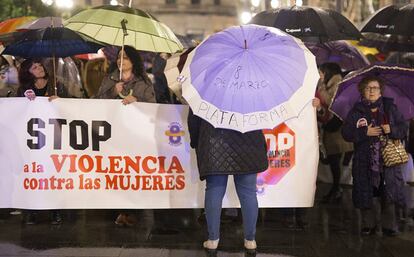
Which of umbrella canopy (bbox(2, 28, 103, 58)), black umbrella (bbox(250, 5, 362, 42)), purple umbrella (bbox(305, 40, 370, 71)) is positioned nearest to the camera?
umbrella canopy (bbox(2, 28, 103, 58))

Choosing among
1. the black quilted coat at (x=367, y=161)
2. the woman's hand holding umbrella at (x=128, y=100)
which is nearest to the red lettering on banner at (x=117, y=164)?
the woman's hand holding umbrella at (x=128, y=100)

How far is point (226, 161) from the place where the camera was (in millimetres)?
5738

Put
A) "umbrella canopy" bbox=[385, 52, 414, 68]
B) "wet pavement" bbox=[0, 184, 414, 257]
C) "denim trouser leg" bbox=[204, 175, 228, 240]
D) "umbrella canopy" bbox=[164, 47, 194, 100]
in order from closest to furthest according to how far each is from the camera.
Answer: "denim trouser leg" bbox=[204, 175, 228, 240] < "wet pavement" bbox=[0, 184, 414, 257] < "umbrella canopy" bbox=[164, 47, 194, 100] < "umbrella canopy" bbox=[385, 52, 414, 68]

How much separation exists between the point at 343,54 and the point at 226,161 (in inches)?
218

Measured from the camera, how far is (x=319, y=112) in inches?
343

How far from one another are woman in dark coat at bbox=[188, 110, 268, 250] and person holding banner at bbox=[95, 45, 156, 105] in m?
1.34

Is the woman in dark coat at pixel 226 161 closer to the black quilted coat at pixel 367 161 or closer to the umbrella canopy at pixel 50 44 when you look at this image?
the black quilted coat at pixel 367 161

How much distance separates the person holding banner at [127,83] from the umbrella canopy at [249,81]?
1648 mm

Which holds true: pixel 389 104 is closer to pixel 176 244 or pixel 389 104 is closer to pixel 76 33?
pixel 176 244

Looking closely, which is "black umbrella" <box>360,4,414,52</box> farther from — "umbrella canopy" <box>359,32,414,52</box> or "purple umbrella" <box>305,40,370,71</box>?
"purple umbrella" <box>305,40,370,71</box>

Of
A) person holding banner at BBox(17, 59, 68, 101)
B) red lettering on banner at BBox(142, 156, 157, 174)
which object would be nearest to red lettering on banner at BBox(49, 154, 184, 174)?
red lettering on banner at BBox(142, 156, 157, 174)

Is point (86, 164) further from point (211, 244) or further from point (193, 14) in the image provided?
point (193, 14)

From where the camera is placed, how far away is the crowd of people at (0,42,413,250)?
5777 mm

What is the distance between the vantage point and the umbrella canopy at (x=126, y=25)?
6645 millimetres
